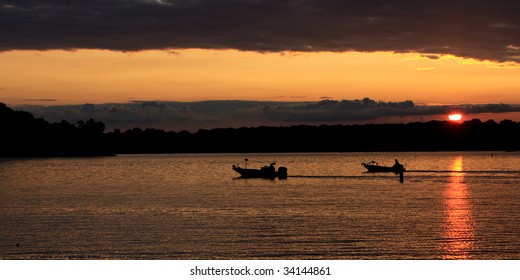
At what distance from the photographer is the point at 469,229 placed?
6438cm

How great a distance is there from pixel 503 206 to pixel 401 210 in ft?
43.0

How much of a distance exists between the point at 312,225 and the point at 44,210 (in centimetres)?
3394

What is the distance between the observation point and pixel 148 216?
76.9 m

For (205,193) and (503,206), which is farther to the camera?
(205,193)

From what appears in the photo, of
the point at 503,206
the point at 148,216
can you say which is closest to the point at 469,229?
A: the point at 503,206

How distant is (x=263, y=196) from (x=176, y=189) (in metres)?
24.9

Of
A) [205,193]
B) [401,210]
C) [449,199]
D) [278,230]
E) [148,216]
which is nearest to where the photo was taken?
[278,230]

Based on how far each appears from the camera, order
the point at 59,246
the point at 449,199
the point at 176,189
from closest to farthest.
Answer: the point at 59,246 < the point at 449,199 < the point at 176,189
